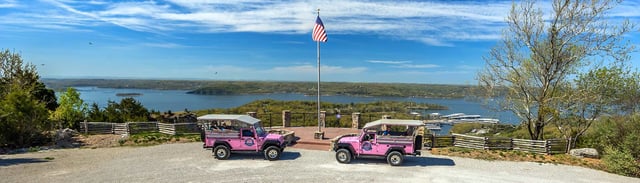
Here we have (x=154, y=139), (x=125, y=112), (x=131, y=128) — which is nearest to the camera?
(x=154, y=139)

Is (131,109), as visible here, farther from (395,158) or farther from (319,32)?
(395,158)

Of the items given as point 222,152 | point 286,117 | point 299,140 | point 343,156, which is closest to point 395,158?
point 343,156

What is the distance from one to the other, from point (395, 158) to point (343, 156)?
185 centimetres

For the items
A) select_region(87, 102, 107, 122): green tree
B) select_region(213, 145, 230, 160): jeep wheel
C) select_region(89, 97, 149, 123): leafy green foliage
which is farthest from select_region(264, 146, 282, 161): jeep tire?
select_region(87, 102, 107, 122): green tree

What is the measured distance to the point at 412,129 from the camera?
12.4m

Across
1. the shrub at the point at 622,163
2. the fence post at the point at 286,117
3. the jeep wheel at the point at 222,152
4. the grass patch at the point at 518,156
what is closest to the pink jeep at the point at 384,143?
the grass patch at the point at 518,156

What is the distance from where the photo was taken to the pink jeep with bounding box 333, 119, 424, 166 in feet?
40.2

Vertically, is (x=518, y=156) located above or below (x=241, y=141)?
below

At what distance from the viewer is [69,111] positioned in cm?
2145

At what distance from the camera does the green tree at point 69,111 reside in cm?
2106

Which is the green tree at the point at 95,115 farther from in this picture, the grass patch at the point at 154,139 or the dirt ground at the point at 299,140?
the grass patch at the point at 154,139

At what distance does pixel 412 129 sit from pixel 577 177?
17.6ft

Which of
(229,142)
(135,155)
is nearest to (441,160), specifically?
(229,142)

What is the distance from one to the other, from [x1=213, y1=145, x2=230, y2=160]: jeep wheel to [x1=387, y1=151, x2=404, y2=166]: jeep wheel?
19.6 feet
